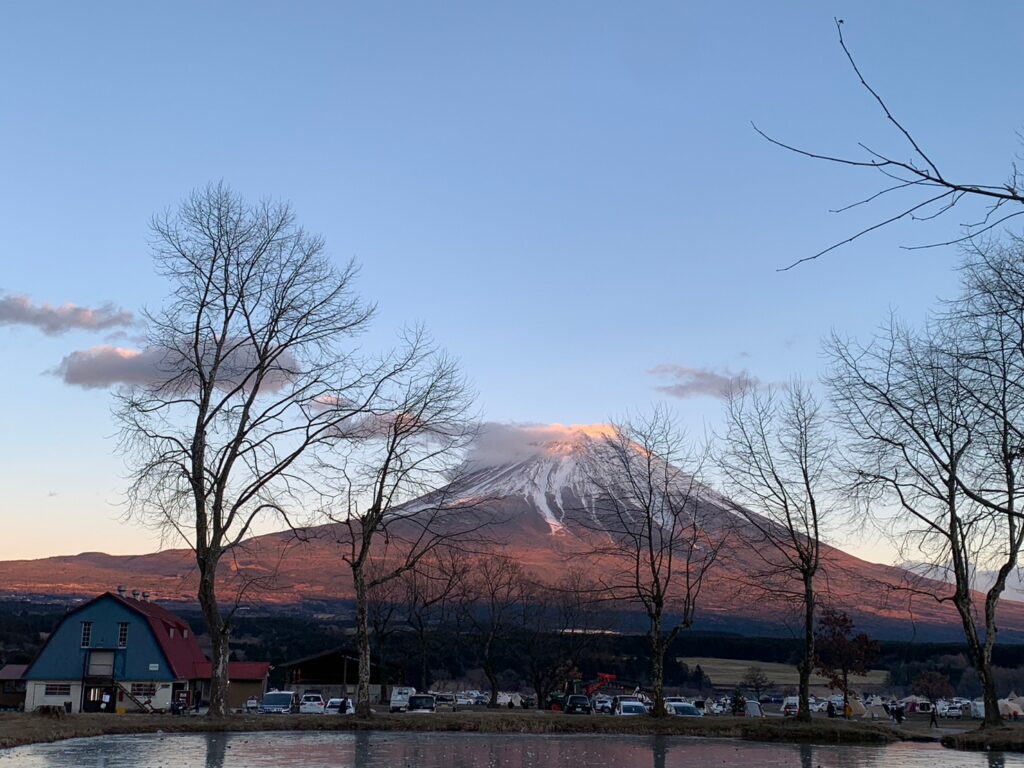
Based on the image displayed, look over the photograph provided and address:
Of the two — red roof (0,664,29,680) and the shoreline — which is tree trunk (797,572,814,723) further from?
red roof (0,664,29,680)

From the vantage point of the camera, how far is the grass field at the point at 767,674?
117 m

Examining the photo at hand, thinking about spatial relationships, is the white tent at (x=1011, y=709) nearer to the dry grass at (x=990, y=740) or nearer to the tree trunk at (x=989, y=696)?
the tree trunk at (x=989, y=696)

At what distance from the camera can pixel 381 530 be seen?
3231 centimetres

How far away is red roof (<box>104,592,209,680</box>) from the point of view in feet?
210

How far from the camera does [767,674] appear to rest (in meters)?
127

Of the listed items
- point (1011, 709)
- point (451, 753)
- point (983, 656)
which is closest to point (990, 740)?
point (983, 656)

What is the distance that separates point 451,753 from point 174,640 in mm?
52995

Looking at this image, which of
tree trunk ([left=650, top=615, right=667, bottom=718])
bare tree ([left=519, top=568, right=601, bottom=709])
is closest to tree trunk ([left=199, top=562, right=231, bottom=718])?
tree trunk ([left=650, top=615, right=667, bottom=718])

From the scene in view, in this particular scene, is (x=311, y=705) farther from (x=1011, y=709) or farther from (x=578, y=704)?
(x=1011, y=709)

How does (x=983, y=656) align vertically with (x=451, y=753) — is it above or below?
above

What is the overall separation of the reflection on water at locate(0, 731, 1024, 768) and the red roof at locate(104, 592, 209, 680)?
Result: 41689mm

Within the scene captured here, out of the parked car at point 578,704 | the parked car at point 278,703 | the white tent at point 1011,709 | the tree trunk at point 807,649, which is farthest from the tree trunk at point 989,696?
the white tent at point 1011,709

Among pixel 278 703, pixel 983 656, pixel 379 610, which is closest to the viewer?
pixel 983 656

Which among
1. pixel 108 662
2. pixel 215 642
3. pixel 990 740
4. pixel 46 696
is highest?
pixel 215 642
